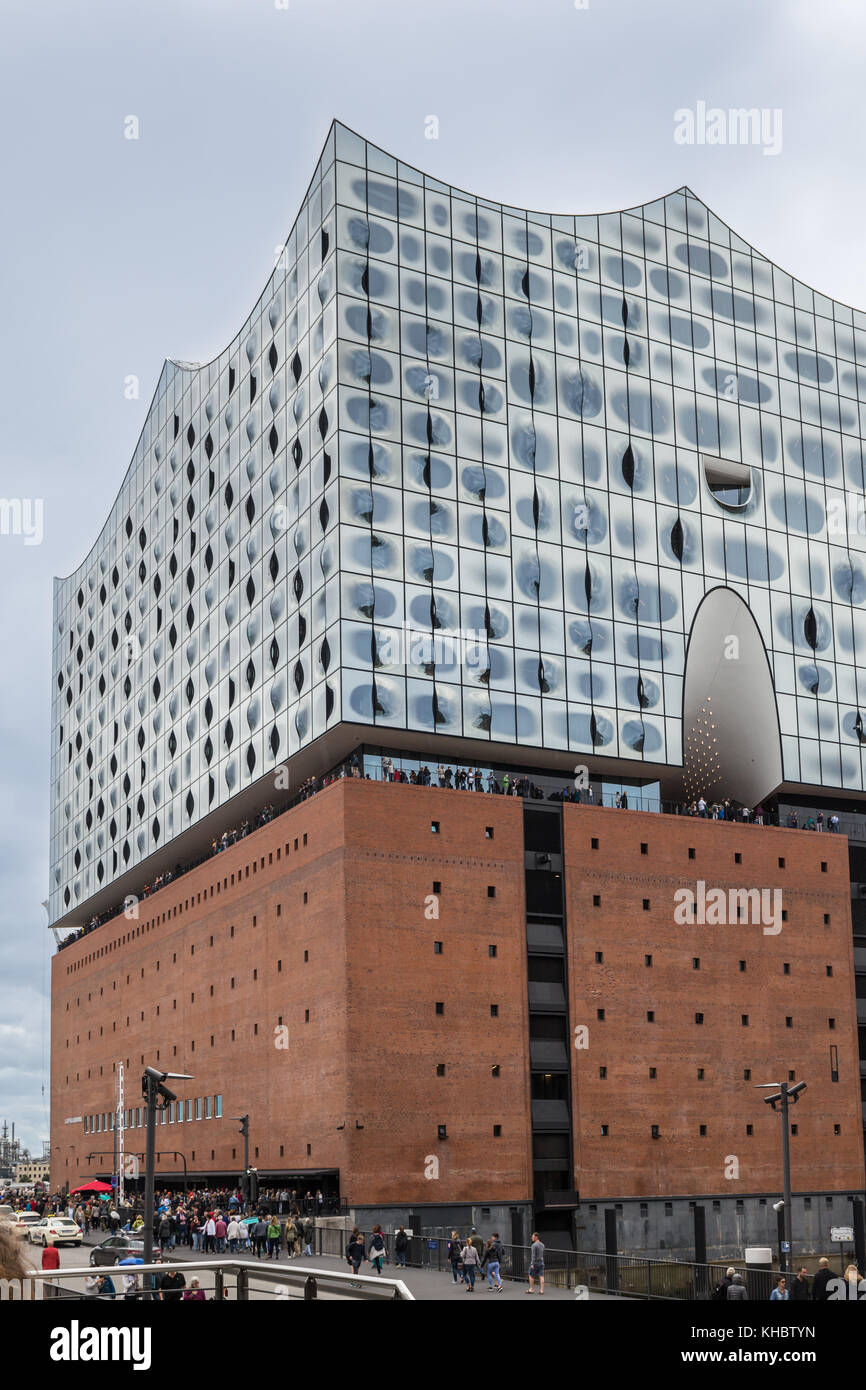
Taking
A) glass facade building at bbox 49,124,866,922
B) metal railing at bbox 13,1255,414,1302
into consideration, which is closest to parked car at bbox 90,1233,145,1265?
glass facade building at bbox 49,124,866,922

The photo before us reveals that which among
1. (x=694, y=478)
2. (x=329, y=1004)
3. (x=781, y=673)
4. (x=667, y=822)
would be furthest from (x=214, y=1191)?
(x=694, y=478)

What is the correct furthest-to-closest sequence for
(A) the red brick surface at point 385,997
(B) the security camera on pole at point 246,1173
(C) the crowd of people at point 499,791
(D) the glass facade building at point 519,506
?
1. (D) the glass facade building at point 519,506
2. (C) the crowd of people at point 499,791
3. (B) the security camera on pole at point 246,1173
4. (A) the red brick surface at point 385,997

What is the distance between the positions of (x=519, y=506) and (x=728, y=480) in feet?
40.3

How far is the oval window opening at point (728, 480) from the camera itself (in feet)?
218

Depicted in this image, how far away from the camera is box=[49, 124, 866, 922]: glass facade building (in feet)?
188

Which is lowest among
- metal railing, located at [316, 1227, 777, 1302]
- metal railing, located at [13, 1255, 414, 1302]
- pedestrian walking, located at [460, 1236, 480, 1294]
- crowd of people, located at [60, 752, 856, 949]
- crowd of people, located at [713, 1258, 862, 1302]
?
metal railing, located at [316, 1227, 777, 1302]

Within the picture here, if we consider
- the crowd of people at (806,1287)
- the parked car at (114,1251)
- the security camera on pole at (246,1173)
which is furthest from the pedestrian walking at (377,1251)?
the security camera on pole at (246,1173)

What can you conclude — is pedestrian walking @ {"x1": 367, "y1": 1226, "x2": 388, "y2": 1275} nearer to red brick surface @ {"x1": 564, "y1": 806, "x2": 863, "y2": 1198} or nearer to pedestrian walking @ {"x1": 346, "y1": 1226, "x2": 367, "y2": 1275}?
pedestrian walking @ {"x1": 346, "y1": 1226, "x2": 367, "y2": 1275}

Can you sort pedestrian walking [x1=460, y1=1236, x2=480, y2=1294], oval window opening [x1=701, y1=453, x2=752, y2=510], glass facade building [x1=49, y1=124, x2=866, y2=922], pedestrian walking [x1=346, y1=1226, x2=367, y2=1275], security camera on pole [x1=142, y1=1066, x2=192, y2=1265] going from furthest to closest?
oval window opening [x1=701, y1=453, x2=752, y2=510], glass facade building [x1=49, y1=124, x2=866, y2=922], pedestrian walking [x1=346, y1=1226, x2=367, y2=1275], pedestrian walking [x1=460, y1=1236, x2=480, y2=1294], security camera on pole [x1=142, y1=1066, x2=192, y2=1265]

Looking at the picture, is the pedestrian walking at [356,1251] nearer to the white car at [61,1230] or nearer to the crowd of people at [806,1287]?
Result: the crowd of people at [806,1287]

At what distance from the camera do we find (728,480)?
6775 centimetres

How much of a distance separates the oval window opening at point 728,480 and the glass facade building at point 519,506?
0.50 feet

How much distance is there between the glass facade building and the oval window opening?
0.50 ft

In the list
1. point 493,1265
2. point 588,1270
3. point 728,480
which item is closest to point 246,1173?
point 588,1270
